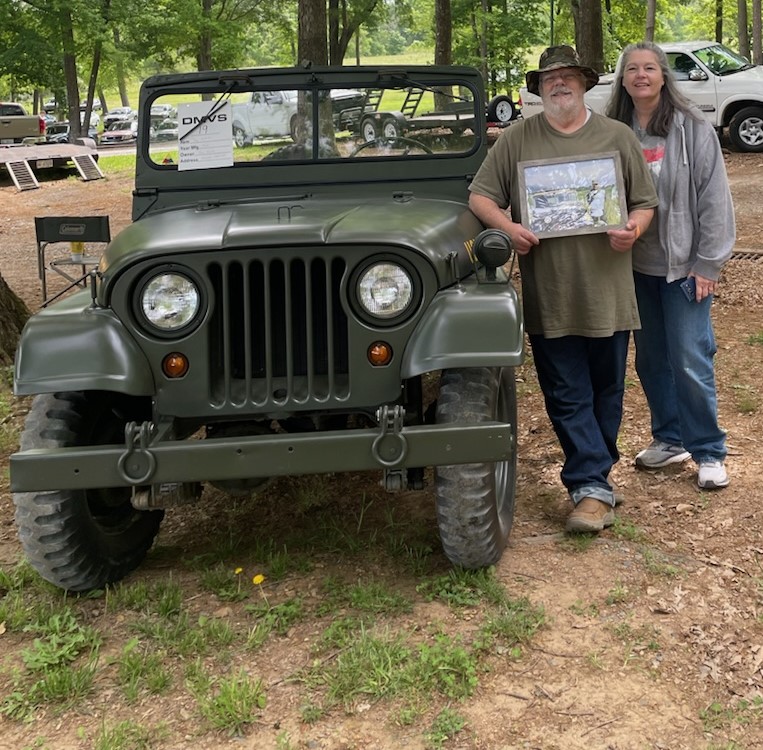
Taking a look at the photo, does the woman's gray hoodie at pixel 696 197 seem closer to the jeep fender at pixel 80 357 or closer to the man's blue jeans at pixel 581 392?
the man's blue jeans at pixel 581 392

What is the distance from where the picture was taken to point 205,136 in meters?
4.26

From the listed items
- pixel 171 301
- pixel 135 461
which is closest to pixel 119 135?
pixel 171 301

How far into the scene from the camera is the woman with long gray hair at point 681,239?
12.0ft

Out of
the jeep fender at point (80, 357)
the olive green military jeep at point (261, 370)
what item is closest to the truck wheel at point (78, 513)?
the olive green military jeep at point (261, 370)

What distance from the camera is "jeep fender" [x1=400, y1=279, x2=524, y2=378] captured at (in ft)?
9.63

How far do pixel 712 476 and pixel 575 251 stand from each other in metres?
1.22

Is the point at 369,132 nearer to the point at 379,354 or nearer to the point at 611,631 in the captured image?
the point at 379,354

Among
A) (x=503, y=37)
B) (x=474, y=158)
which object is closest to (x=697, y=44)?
(x=503, y=37)

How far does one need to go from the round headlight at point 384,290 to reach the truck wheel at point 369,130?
146 centimetres

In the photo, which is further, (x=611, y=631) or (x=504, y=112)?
(x=504, y=112)

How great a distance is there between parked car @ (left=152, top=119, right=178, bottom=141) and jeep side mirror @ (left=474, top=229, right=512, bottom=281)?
1868 millimetres

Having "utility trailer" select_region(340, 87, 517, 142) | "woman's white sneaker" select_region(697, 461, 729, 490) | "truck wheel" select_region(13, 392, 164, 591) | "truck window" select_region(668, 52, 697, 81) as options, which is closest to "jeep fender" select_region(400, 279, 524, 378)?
"truck wheel" select_region(13, 392, 164, 591)

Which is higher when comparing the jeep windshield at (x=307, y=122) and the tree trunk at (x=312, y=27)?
the tree trunk at (x=312, y=27)

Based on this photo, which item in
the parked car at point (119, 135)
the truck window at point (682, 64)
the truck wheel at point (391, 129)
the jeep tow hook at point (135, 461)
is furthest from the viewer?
the parked car at point (119, 135)
